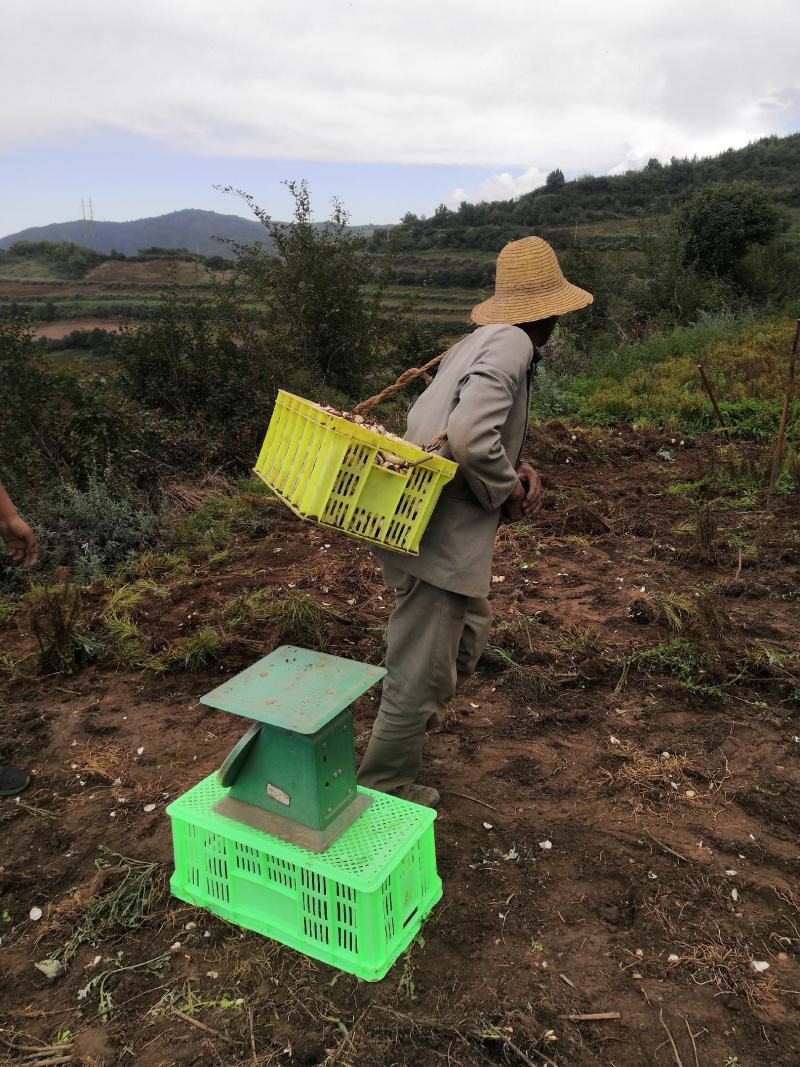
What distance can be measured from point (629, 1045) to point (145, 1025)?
1.15 meters

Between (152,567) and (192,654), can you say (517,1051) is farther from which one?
(152,567)

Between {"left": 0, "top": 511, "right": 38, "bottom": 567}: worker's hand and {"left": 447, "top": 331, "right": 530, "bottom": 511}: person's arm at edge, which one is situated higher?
{"left": 447, "top": 331, "right": 530, "bottom": 511}: person's arm at edge

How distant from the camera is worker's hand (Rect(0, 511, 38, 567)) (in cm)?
238

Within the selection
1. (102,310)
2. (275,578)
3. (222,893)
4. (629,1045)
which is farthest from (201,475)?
(102,310)

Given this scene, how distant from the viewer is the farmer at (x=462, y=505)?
6.57 ft

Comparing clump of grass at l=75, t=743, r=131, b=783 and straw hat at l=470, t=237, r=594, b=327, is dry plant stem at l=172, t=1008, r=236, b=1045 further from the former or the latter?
straw hat at l=470, t=237, r=594, b=327

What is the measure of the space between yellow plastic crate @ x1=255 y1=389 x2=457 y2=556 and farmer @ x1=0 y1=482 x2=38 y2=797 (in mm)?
1008

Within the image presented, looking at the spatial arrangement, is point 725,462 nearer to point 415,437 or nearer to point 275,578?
point 275,578

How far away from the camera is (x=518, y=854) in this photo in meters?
2.21

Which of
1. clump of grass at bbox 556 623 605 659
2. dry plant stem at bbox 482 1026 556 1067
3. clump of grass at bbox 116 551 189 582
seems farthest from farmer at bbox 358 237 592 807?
clump of grass at bbox 116 551 189 582

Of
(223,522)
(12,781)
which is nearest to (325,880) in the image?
(12,781)

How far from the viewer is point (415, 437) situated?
7.29 ft

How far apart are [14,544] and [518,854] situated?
77.8 inches

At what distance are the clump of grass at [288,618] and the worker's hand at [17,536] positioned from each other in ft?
4.47
